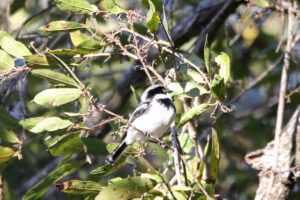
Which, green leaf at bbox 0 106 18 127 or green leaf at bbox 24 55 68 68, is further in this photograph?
green leaf at bbox 0 106 18 127

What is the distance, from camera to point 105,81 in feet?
17.3

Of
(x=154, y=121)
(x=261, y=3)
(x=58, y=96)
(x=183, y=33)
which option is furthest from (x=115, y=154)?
(x=183, y=33)

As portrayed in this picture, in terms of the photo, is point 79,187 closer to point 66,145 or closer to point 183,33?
point 66,145

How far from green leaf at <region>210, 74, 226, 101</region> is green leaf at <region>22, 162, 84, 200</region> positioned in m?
1.00

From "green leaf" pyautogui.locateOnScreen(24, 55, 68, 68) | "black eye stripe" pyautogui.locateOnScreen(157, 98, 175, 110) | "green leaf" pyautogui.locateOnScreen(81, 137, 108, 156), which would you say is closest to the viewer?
"green leaf" pyautogui.locateOnScreen(24, 55, 68, 68)

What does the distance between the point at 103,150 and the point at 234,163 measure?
7.09 ft

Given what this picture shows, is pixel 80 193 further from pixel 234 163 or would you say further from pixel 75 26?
pixel 234 163

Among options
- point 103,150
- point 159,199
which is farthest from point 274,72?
point 159,199

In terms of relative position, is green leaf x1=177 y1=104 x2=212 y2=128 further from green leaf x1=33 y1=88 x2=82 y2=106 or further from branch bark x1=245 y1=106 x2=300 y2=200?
branch bark x1=245 y1=106 x2=300 y2=200

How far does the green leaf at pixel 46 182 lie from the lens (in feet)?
8.30

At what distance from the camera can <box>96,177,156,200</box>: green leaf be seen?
214 cm

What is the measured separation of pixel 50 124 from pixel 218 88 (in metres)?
0.87

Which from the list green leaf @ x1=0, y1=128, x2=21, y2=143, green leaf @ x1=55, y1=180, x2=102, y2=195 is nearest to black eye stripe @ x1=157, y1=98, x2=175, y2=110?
green leaf @ x1=55, y1=180, x2=102, y2=195

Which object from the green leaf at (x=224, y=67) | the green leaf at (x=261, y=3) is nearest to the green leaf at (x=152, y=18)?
the green leaf at (x=224, y=67)
